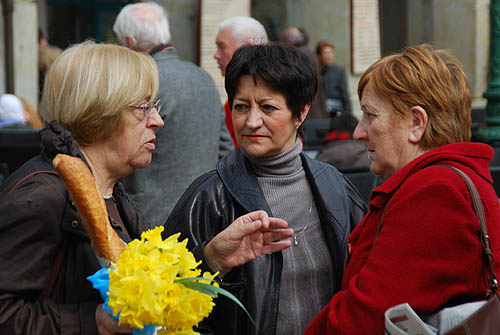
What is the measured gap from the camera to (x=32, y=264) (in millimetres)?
2252

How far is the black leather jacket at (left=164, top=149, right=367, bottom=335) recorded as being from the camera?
9.14 feet

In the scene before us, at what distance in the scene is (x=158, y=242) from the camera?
200 centimetres

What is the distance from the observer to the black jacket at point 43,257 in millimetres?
2230

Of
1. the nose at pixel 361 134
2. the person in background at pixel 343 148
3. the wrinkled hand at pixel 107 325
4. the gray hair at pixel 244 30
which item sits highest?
the gray hair at pixel 244 30

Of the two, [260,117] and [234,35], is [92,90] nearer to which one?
[260,117]

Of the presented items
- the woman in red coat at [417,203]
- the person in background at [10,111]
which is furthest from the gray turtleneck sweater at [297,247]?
the person in background at [10,111]

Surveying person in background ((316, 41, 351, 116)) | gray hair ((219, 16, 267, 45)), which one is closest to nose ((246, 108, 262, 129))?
gray hair ((219, 16, 267, 45))

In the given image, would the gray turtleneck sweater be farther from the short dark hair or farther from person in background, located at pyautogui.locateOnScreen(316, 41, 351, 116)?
person in background, located at pyautogui.locateOnScreen(316, 41, 351, 116)

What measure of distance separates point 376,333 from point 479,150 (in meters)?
0.67

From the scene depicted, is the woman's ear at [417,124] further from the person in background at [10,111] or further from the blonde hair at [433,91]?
the person in background at [10,111]

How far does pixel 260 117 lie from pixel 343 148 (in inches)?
120

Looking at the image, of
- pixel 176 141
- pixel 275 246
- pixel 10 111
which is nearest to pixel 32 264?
pixel 275 246

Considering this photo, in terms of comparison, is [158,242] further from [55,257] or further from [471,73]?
[471,73]

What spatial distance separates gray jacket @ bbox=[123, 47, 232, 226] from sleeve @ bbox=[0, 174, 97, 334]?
2.33 m
